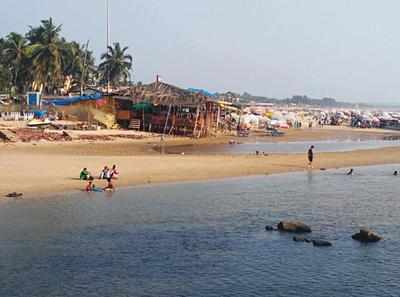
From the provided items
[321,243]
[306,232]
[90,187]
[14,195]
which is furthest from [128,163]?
[321,243]

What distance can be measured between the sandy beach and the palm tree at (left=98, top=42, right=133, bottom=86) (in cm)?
4075

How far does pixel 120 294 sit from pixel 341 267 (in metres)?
6.24

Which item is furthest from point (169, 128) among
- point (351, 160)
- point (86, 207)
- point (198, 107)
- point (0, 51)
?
point (86, 207)

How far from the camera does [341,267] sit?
17359mm

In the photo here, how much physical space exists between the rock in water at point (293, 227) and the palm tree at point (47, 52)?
179 feet

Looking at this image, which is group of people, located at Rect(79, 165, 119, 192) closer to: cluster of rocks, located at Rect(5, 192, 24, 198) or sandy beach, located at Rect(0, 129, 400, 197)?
sandy beach, located at Rect(0, 129, 400, 197)

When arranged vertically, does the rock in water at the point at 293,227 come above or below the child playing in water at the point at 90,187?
below

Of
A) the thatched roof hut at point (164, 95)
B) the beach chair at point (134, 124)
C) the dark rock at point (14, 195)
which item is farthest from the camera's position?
the beach chair at point (134, 124)

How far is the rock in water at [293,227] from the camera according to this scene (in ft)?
70.3

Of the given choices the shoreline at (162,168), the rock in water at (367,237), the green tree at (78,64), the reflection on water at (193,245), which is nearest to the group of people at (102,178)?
the shoreline at (162,168)

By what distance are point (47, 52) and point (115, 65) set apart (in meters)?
21.3

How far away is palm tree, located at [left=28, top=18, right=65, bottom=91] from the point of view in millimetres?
71375

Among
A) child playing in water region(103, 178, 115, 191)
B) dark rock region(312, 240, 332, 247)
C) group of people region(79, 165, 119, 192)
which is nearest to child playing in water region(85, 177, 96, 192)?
group of people region(79, 165, 119, 192)

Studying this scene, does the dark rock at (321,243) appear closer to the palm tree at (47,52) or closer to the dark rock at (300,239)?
the dark rock at (300,239)
